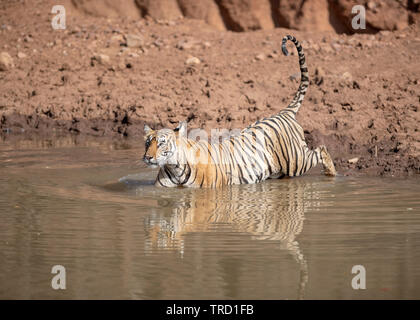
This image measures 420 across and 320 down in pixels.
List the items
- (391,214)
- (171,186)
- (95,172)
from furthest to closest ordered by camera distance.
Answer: (95,172) → (171,186) → (391,214)

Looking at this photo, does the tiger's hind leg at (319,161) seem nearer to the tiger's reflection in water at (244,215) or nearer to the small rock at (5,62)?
the tiger's reflection in water at (244,215)

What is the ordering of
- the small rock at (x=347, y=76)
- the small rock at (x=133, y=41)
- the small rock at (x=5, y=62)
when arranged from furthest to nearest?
1. the small rock at (x=133, y=41)
2. the small rock at (x=5, y=62)
3. the small rock at (x=347, y=76)

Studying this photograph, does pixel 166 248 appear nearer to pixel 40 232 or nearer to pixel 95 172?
pixel 40 232

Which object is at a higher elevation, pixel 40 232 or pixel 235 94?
pixel 235 94

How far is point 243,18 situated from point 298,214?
8.47 m

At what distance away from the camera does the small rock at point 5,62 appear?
13398 millimetres

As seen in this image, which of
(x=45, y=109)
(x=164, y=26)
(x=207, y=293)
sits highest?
(x=164, y=26)

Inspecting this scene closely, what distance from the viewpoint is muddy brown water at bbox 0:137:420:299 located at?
464 centimetres

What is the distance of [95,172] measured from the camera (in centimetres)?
853

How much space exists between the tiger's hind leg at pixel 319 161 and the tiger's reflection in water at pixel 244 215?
1.28ft

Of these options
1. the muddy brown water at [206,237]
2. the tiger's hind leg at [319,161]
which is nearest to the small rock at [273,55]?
the tiger's hind leg at [319,161]

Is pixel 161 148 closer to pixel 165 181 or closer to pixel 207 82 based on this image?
pixel 165 181

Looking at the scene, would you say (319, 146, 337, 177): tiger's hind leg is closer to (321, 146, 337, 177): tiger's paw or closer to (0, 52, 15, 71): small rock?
(321, 146, 337, 177): tiger's paw

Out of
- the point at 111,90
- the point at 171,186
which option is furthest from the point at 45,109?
the point at 171,186
